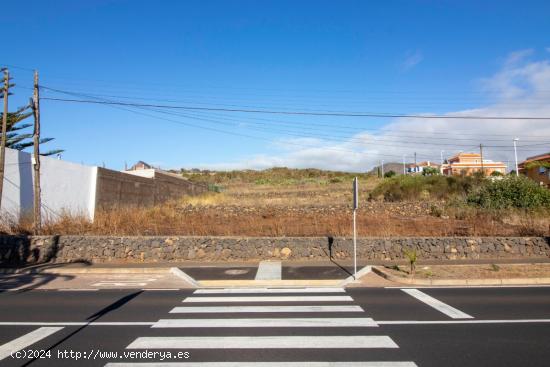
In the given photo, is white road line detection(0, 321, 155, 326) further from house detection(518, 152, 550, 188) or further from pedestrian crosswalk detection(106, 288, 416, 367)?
house detection(518, 152, 550, 188)

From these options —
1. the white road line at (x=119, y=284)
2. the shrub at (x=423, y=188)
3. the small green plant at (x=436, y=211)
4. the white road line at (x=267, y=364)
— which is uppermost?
the shrub at (x=423, y=188)

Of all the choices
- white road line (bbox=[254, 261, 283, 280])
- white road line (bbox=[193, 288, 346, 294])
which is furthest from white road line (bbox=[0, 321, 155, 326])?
white road line (bbox=[254, 261, 283, 280])

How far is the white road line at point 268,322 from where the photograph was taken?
311 inches

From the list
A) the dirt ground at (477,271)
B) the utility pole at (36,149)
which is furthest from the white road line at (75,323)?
the utility pole at (36,149)

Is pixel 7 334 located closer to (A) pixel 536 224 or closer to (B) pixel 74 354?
(B) pixel 74 354

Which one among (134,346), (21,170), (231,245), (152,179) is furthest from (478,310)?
(152,179)

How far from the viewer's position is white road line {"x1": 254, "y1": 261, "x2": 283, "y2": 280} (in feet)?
43.4

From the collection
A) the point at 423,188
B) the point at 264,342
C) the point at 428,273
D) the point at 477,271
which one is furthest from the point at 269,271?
the point at 423,188

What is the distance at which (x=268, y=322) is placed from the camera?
8117 millimetres

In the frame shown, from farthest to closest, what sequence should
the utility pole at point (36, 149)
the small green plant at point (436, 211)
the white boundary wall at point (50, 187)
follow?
1. the small green plant at point (436, 211)
2. the white boundary wall at point (50, 187)
3. the utility pole at point (36, 149)

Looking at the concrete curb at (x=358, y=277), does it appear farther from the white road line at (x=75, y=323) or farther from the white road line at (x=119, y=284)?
the white road line at (x=75, y=323)

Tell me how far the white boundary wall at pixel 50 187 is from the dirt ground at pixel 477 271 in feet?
47.4

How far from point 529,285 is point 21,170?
18337 millimetres

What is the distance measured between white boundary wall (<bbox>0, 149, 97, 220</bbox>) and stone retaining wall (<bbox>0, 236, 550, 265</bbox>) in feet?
10.3
